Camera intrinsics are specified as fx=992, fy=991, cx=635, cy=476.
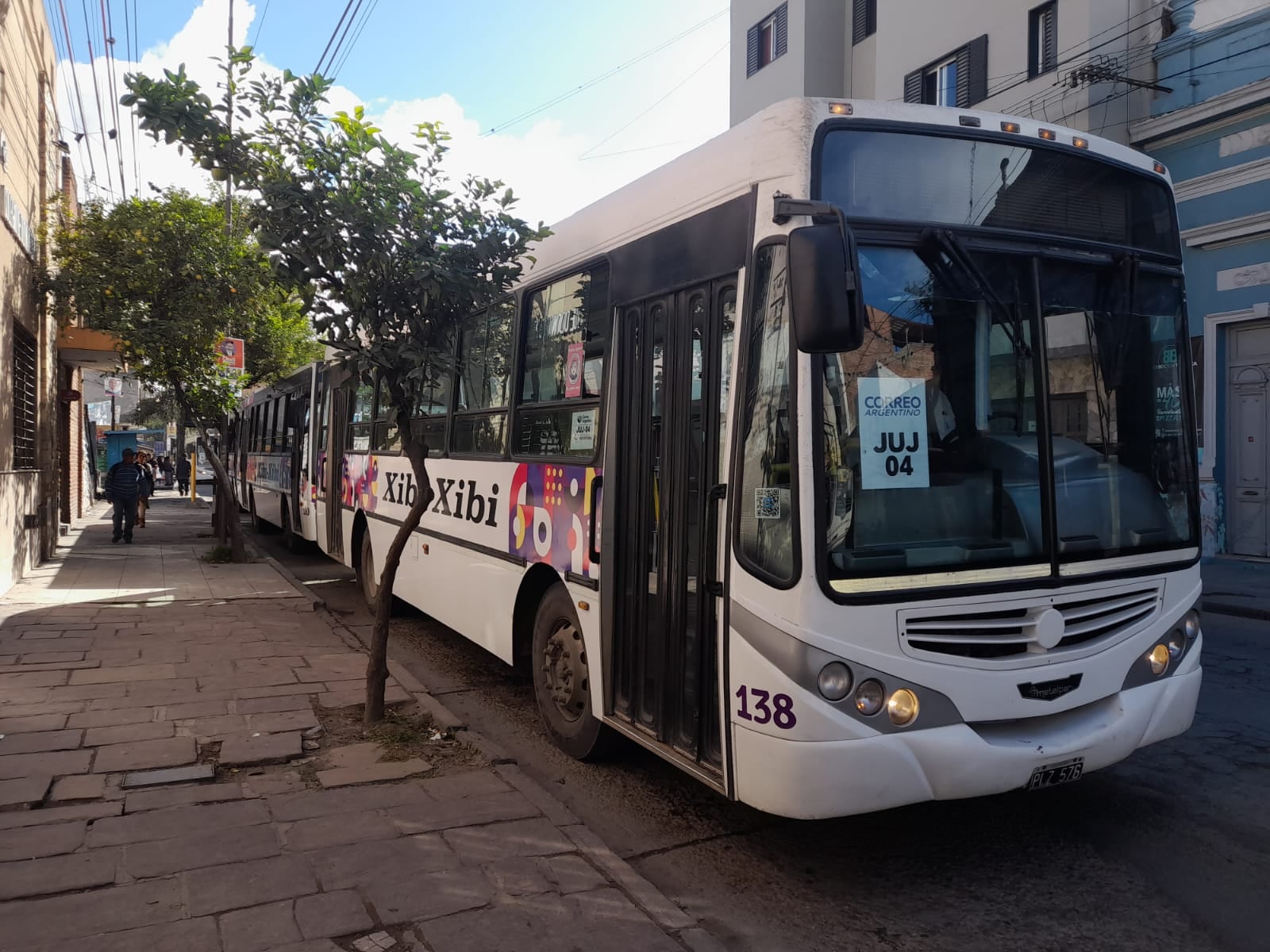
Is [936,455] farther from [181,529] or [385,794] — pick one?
[181,529]

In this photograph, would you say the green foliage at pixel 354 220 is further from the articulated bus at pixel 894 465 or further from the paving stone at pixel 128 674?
the paving stone at pixel 128 674

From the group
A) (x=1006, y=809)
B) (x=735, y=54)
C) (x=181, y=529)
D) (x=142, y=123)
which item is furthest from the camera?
(x=735, y=54)

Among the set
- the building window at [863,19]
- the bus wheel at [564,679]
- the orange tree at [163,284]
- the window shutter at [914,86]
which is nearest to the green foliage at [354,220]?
the bus wheel at [564,679]

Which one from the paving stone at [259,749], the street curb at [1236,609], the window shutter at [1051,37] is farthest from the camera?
the window shutter at [1051,37]

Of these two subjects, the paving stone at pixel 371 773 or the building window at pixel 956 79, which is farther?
the building window at pixel 956 79

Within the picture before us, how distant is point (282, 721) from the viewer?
6047mm

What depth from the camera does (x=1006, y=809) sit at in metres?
4.64

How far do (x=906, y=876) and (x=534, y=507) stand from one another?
288 centimetres

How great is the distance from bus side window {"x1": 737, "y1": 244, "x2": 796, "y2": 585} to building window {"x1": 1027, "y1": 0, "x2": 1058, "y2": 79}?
15.8 metres

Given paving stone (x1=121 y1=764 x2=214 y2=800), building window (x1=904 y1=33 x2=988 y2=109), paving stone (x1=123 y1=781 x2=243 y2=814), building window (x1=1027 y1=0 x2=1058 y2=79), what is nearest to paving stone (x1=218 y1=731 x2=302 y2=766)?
paving stone (x1=121 y1=764 x2=214 y2=800)

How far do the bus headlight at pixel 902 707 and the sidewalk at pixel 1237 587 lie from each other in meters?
8.47

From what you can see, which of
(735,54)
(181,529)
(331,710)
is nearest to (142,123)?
(331,710)

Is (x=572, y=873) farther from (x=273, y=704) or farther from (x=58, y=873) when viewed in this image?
(x=273, y=704)

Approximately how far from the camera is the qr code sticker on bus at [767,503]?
145 inches
